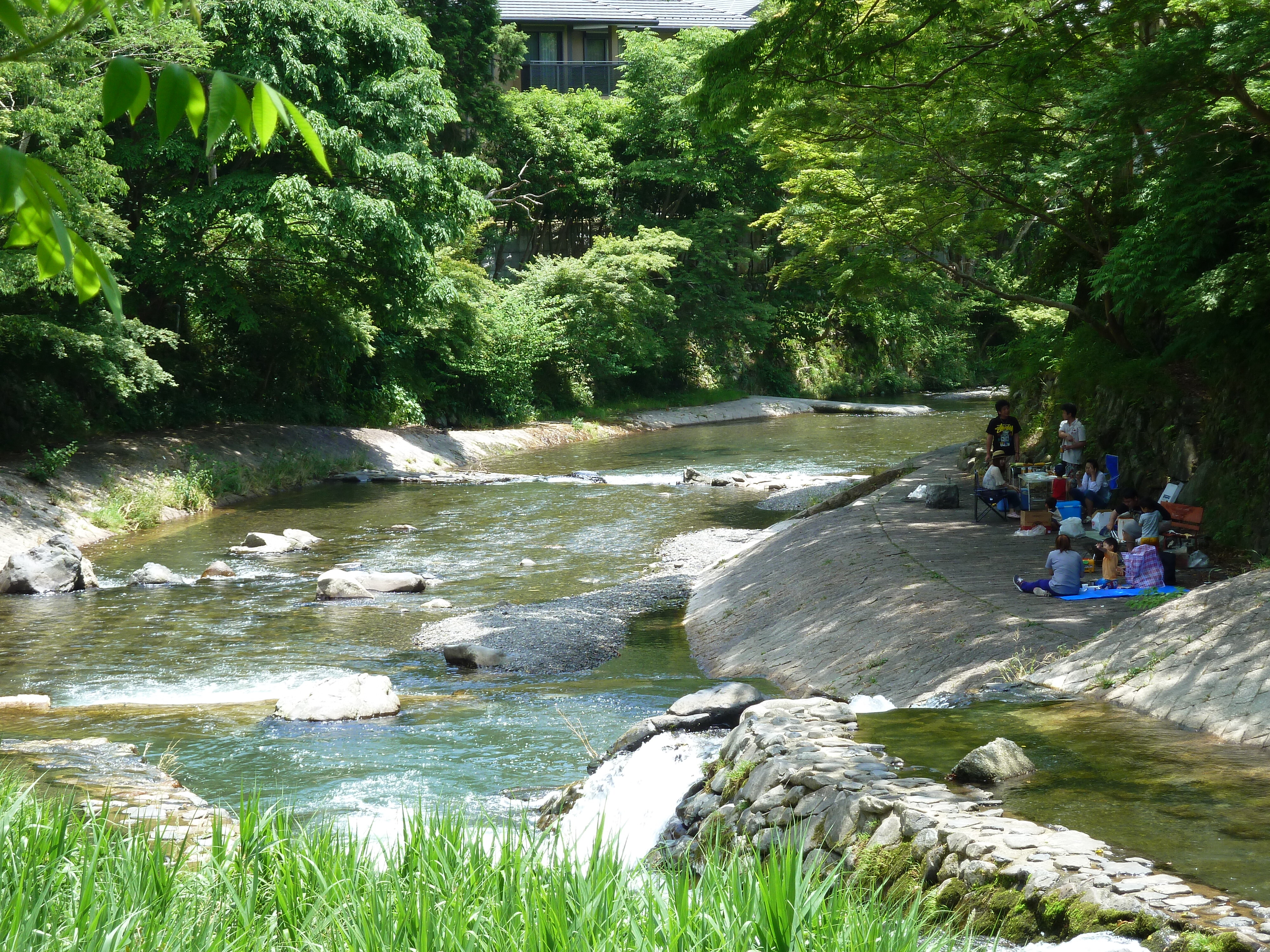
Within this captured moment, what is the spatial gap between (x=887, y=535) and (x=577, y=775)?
7.02 m

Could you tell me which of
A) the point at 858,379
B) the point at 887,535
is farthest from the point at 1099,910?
the point at 858,379

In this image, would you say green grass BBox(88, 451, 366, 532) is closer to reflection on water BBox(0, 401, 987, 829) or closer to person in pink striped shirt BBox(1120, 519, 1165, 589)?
reflection on water BBox(0, 401, 987, 829)

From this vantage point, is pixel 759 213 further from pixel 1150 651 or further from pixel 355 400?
pixel 1150 651

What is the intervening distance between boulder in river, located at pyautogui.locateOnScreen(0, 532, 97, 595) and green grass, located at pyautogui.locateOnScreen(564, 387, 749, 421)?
23421 mm

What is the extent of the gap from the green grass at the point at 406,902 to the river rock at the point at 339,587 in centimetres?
1103

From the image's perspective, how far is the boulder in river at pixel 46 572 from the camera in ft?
51.7

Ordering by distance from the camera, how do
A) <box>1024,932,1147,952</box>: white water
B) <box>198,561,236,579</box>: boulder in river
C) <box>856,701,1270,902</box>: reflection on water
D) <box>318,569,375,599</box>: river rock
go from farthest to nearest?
<box>198,561,236,579</box>: boulder in river < <box>318,569,375,599</box>: river rock < <box>856,701,1270,902</box>: reflection on water < <box>1024,932,1147,952</box>: white water

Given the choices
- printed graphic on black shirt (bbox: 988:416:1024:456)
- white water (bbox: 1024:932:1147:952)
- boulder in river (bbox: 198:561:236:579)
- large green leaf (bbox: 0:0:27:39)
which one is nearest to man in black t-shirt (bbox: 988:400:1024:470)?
printed graphic on black shirt (bbox: 988:416:1024:456)

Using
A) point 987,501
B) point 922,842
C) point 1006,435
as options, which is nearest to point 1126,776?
point 922,842

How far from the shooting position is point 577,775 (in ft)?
28.3

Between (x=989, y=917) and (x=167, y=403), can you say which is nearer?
(x=989, y=917)

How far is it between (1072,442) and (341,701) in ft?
32.9

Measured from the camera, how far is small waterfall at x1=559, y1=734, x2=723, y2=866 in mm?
7246

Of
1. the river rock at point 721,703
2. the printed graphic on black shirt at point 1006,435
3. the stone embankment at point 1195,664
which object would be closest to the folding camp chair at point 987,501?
the printed graphic on black shirt at point 1006,435
